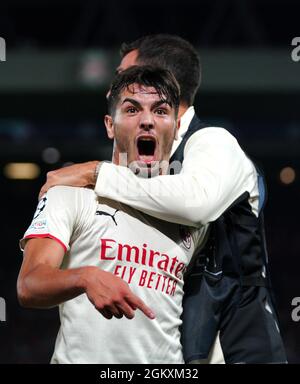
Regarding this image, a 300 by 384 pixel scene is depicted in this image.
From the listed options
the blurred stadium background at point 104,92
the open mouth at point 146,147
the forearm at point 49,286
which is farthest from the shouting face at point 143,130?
the blurred stadium background at point 104,92

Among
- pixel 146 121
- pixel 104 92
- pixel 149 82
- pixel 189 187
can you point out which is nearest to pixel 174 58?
pixel 149 82

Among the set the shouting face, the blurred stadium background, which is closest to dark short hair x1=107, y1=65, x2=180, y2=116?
the shouting face

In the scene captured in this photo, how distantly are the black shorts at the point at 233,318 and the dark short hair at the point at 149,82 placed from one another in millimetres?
670

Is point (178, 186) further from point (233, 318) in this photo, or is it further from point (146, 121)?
point (233, 318)

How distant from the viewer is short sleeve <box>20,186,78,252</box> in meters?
2.61

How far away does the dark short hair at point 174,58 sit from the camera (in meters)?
3.52

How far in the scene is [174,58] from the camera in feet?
11.7

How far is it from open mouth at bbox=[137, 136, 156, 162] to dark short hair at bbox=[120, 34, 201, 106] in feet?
2.00

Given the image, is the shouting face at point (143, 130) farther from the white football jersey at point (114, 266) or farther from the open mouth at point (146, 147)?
the white football jersey at point (114, 266)
